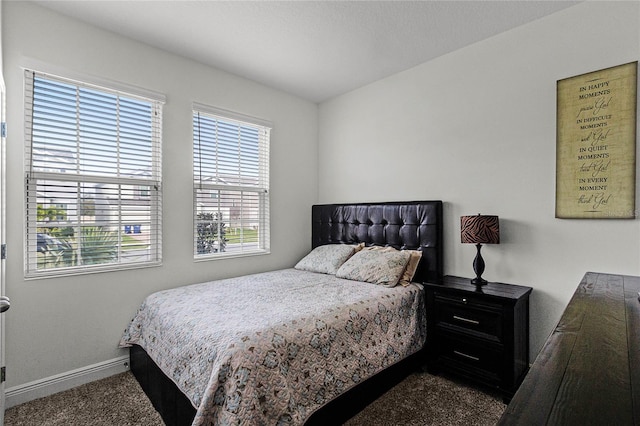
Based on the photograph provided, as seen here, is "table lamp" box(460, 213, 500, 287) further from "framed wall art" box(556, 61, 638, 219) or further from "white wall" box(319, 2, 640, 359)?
"framed wall art" box(556, 61, 638, 219)

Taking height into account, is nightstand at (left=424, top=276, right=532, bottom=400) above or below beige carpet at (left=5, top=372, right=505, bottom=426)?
above

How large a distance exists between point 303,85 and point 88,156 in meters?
2.13

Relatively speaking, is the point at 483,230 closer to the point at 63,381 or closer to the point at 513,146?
the point at 513,146

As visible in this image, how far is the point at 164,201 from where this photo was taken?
8.87ft

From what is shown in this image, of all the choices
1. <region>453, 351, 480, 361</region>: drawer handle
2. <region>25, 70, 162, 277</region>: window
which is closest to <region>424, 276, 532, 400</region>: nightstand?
<region>453, 351, 480, 361</region>: drawer handle

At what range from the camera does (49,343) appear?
7.14 feet

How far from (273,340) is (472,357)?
1.52 meters

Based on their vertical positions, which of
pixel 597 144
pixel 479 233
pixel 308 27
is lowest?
pixel 479 233

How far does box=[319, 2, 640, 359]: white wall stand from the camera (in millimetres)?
2074

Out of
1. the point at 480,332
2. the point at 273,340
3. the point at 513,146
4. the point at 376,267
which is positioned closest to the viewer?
the point at 273,340

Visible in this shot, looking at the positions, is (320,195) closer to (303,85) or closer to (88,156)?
(303,85)

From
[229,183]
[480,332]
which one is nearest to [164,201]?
[229,183]

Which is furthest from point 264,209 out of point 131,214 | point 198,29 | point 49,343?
point 49,343

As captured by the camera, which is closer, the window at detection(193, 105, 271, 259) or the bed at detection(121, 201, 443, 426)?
the bed at detection(121, 201, 443, 426)
